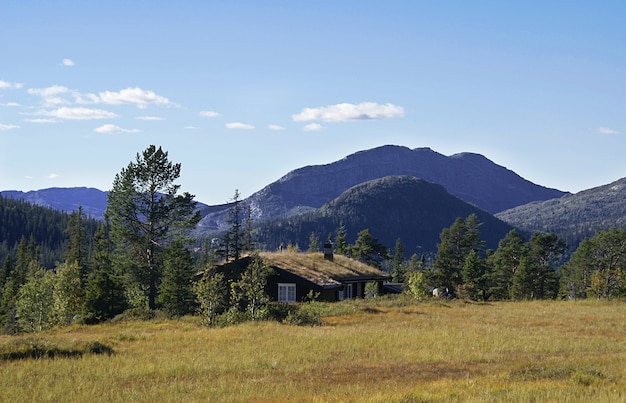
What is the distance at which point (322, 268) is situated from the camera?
55094 mm

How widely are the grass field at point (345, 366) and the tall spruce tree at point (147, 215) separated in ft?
68.7

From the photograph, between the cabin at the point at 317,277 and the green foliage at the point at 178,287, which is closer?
the green foliage at the point at 178,287

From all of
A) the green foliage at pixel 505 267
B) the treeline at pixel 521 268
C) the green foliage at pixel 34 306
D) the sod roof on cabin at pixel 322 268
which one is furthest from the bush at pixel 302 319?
the green foliage at pixel 505 267

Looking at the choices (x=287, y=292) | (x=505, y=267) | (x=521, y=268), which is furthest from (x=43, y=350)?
(x=505, y=267)

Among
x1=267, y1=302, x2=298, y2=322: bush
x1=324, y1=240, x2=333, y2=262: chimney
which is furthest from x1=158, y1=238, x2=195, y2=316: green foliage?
x1=324, y1=240, x2=333, y2=262: chimney

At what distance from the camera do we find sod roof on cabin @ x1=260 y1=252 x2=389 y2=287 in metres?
50.8

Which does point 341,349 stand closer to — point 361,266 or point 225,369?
point 225,369

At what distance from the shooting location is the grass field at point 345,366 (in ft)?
44.4

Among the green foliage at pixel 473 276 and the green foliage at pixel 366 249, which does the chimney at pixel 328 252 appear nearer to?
the green foliage at pixel 473 276

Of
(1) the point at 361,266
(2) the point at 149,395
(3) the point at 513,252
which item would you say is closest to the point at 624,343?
(2) the point at 149,395

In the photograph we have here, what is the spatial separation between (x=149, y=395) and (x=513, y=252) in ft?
242

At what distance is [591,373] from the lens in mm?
15750

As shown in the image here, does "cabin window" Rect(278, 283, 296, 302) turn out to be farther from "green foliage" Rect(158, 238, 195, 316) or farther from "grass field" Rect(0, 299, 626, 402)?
"grass field" Rect(0, 299, 626, 402)

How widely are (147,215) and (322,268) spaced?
16478 millimetres
